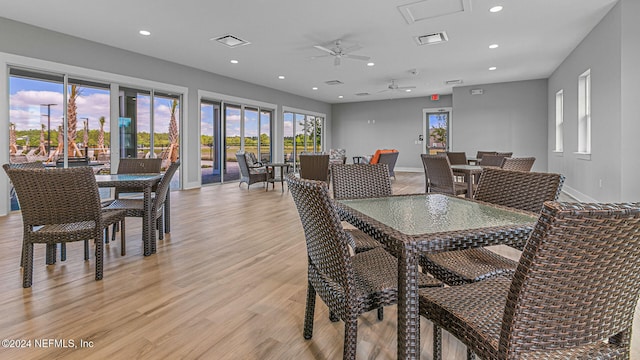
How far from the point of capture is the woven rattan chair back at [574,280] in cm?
70

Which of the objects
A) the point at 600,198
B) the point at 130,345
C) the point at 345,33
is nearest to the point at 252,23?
the point at 345,33

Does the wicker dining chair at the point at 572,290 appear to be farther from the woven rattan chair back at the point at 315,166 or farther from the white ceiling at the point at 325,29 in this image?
the woven rattan chair back at the point at 315,166

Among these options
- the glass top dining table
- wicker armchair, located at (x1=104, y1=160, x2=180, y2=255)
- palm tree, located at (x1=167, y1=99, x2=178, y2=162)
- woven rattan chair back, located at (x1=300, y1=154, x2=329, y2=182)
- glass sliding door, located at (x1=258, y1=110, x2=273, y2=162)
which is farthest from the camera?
glass sliding door, located at (x1=258, y1=110, x2=273, y2=162)

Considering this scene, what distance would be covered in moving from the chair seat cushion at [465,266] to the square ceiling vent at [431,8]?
3.64 metres

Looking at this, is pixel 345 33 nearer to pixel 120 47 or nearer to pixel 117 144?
pixel 120 47

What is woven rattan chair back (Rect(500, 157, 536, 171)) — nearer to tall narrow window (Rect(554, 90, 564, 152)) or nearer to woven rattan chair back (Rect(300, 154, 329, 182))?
woven rattan chair back (Rect(300, 154, 329, 182))

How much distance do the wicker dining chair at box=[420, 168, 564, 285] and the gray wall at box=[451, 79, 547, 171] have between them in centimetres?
902

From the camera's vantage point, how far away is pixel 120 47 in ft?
19.8

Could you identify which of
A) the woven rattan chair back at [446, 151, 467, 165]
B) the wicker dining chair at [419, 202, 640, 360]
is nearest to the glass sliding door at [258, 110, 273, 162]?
the woven rattan chair back at [446, 151, 467, 165]

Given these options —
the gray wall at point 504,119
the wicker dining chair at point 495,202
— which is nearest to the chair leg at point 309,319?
the wicker dining chair at point 495,202

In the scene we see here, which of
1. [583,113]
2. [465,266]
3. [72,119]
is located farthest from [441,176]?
[72,119]

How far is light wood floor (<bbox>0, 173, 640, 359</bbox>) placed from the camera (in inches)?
61.5

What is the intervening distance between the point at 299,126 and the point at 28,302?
1033cm

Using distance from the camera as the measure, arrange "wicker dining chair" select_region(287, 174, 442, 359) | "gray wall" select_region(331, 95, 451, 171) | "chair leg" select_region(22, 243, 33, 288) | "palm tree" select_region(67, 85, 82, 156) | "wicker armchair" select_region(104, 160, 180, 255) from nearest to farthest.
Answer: "wicker dining chair" select_region(287, 174, 442, 359)
"chair leg" select_region(22, 243, 33, 288)
"wicker armchair" select_region(104, 160, 180, 255)
"palm tree" select_region(67, 85, 82, 156)
"gray wall" select_region(331, 95, 451, 171)
